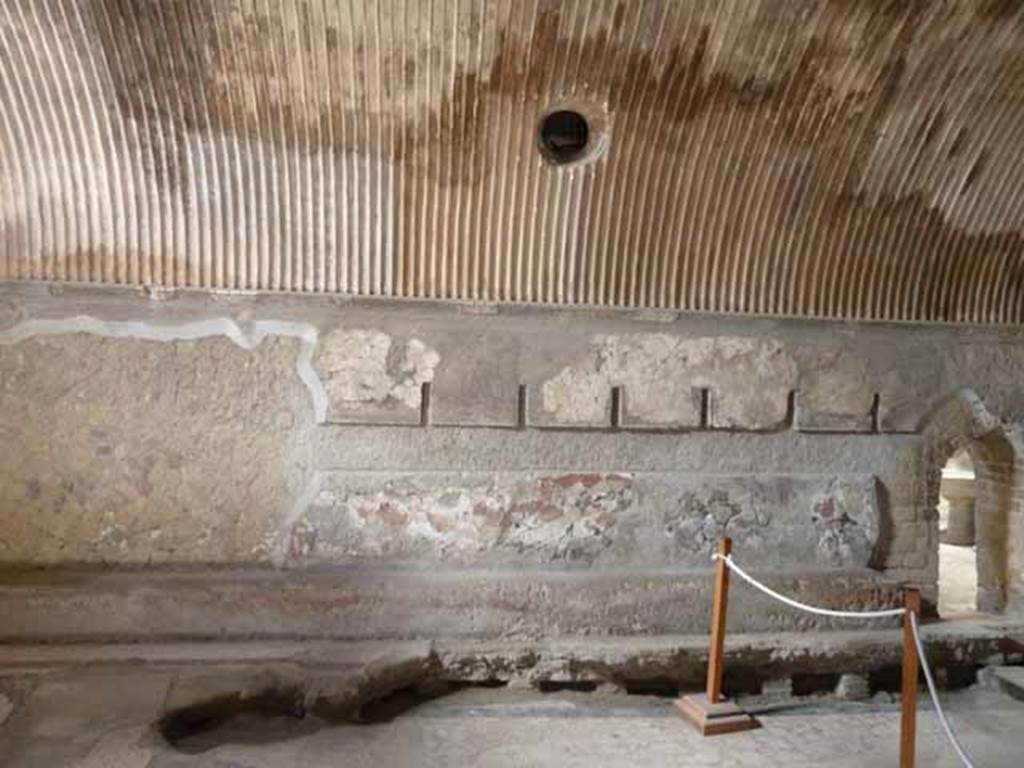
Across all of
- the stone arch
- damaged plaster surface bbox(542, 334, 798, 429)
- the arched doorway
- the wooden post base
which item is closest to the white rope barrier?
the wooden post base

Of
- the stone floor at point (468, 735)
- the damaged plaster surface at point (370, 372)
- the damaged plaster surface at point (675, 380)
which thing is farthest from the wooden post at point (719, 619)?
the damaged plaster surface at point (370, 372)

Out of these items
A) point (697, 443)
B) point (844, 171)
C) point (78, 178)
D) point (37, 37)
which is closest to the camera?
point (37, 37)

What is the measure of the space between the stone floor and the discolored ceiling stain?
8.53 feet

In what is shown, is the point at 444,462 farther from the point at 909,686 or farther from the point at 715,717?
the point at 909,686

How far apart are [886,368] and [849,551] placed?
1.39m

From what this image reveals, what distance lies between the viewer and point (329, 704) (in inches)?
189

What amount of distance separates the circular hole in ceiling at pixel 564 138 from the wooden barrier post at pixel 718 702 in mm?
2633

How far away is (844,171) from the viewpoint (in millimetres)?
5770

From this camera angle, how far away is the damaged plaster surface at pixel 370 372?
5711 millimetres

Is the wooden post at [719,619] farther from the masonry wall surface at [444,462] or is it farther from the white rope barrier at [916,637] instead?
Result: the masonry wall surface at [444,462]

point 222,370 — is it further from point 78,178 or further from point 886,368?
point 886,368

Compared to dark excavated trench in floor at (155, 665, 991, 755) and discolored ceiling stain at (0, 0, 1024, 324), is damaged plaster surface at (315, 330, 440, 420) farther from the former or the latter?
dark excavated trench in floor at (155, 665, 991, 755)

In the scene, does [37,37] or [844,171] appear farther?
[844,171]

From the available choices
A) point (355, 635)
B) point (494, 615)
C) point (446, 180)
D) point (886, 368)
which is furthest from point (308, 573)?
point (886, 368)
